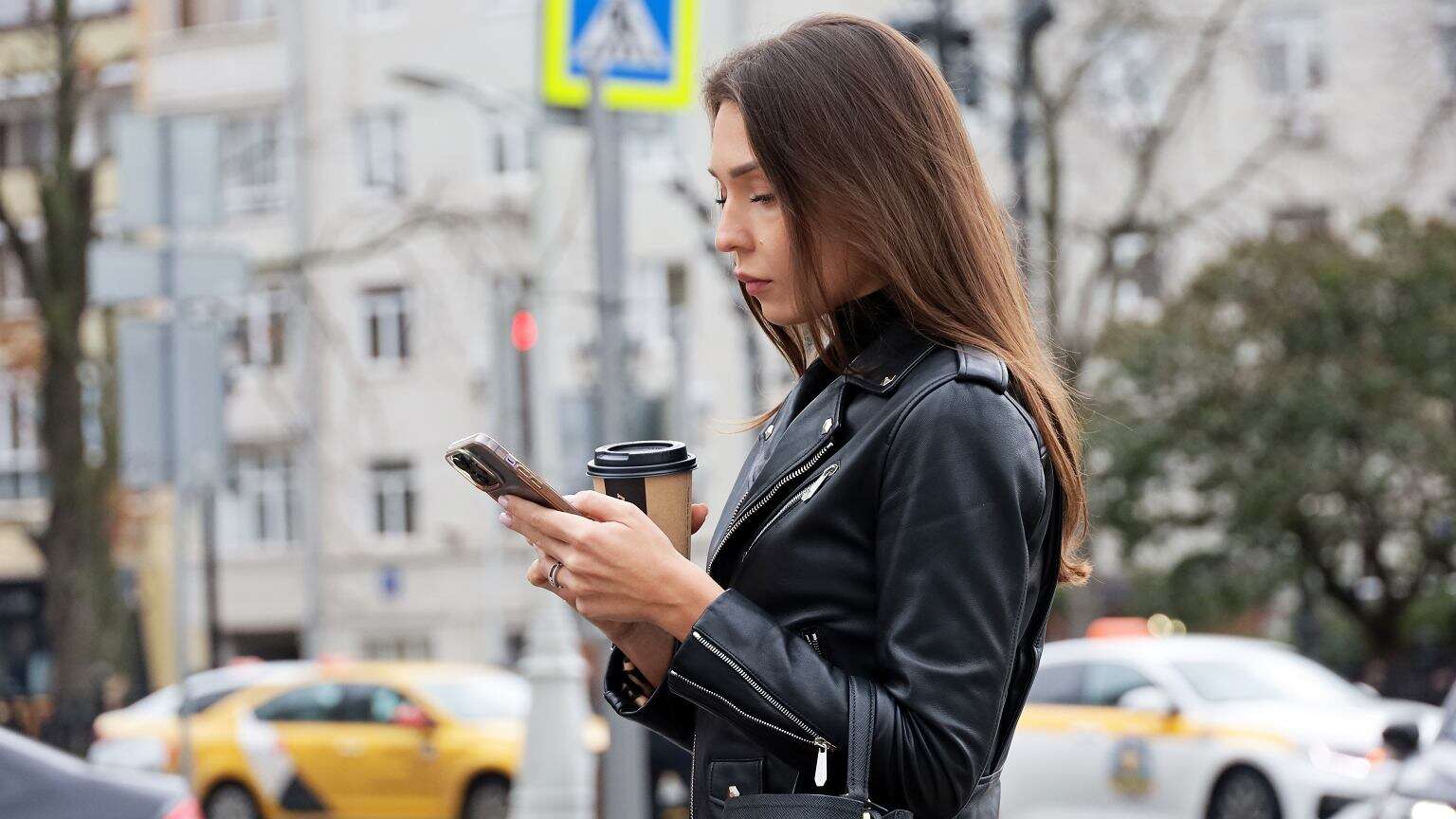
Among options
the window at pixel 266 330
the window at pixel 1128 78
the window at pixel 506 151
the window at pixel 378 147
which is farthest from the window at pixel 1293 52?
the window at pixel 266 330

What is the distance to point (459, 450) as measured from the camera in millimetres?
2107

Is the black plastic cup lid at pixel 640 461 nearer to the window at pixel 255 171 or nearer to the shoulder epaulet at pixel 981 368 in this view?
the shoulder epaulet at pixel 981 368

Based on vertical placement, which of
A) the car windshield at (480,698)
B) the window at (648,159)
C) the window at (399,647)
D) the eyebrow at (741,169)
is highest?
the window at (648,159)

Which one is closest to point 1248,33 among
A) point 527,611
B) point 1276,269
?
point 1276,269

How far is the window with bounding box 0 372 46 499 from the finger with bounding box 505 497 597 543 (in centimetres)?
3867

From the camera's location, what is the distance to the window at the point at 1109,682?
14.4 m

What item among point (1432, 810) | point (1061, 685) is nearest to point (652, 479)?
point (1432, 810)

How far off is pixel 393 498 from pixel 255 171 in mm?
6661

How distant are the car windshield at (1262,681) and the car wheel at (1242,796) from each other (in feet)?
1.82

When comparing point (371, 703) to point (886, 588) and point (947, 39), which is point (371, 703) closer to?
point (947, 39)

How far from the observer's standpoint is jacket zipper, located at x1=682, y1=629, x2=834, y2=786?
203 cm

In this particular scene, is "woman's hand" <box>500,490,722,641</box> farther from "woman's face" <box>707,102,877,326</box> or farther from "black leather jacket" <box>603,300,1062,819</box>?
"woman's face" <box>707,102,877,326</box>

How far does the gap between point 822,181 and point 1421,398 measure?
21.1 meters

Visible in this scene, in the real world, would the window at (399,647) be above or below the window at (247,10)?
below
